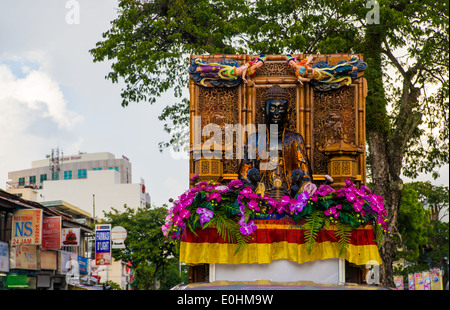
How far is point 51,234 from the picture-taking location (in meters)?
37.4

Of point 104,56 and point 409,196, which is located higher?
point 104,56

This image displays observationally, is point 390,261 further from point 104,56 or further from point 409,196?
point 409,196

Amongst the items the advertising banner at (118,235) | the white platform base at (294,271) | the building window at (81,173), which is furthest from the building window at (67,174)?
the white platform base at (294,271)

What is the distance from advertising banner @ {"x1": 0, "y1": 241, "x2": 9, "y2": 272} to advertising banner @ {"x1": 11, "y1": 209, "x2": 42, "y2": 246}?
21.5 inches

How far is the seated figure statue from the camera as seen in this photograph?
36.7ft

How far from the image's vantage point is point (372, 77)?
19.6 meters

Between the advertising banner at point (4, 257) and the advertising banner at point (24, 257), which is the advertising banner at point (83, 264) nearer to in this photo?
the advertising banner at point (24, 257)

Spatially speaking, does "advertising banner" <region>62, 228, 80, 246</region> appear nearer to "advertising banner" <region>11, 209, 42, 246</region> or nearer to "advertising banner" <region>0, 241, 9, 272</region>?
"advertising banner" <region>11, 209, 42, 246</region>

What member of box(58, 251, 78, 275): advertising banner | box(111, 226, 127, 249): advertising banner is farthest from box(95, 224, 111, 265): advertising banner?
box(58, 251, 78, 275): advertising banner

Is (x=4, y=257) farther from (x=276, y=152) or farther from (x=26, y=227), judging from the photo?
(x=276, y=152)

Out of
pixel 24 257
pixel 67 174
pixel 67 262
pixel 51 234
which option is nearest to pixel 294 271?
pixel 24 257

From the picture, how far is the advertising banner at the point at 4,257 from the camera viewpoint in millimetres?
30816
